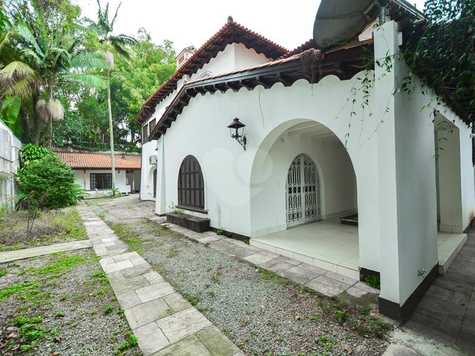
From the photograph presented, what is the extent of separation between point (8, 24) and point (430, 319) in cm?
1773

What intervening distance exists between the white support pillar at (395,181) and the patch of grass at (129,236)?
494cm

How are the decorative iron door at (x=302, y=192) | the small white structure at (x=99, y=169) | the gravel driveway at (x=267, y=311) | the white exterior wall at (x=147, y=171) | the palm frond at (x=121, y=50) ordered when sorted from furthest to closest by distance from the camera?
the small white structure at (x=99, y=169) → the palm frond at (x=121, y=50) → the white exterior wall at (x=147, y=171) → the decorative iron door at (x=302, y=192) → the gravel driveway at (x=267, y=311)

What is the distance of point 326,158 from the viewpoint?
24.7ft

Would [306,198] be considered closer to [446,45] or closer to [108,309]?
[446,45]

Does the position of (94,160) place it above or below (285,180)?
above

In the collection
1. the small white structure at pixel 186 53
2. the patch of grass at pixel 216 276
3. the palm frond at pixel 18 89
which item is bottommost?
the patch of grass at pixel 216 276

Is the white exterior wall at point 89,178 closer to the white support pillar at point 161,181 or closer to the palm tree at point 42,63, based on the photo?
the palm tree at point 42,63

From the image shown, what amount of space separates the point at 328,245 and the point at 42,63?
1574 cm

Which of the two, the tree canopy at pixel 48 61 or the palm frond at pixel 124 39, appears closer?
the tree canopy at pixel 48 61

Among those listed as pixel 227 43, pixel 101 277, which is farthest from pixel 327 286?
pixel 227 43

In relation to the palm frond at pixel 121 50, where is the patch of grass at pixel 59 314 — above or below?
below

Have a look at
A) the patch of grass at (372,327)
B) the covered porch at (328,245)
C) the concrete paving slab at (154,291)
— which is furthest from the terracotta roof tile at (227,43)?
the patch of grass at (372,327)

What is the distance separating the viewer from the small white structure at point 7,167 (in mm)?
8891

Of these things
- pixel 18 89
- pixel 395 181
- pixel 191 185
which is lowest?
pixel 191 185
